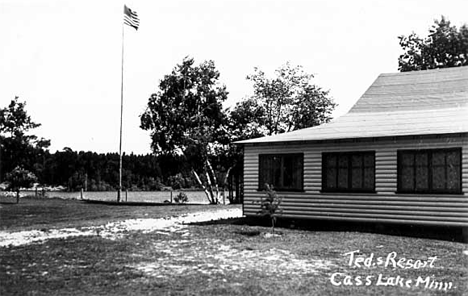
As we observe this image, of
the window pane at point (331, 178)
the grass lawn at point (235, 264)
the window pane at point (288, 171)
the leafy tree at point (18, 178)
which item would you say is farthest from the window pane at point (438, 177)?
the leafy tree at point (18, 178)

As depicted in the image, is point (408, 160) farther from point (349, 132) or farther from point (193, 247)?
point (193, 247)

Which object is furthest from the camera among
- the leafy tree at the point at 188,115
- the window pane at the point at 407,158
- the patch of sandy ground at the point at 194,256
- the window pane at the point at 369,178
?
the leafy tree at the point at 188,115

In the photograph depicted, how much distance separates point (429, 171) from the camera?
16969mm

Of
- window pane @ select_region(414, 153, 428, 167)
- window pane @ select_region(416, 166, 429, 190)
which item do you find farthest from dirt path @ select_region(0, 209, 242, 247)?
window pane @ select_region(414, 153, 428, 167)

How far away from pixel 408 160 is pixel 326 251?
527 cm

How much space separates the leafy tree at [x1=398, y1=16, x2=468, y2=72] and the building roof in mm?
20328

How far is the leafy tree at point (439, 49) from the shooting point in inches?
1697

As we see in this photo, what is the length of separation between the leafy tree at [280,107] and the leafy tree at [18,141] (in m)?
13.6

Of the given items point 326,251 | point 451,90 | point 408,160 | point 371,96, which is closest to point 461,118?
point 408,160

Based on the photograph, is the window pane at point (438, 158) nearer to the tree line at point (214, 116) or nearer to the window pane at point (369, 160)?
the window pane at point (369, 160)

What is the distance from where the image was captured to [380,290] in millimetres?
9391

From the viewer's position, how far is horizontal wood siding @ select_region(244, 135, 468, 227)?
54.1 feet

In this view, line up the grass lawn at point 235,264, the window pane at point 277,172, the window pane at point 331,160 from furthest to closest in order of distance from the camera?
1. the window pane at point 277,172
2. the window pane at point 331,160
3. the grass lawn at point 235,264

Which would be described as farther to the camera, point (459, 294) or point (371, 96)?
point (371, 96)
